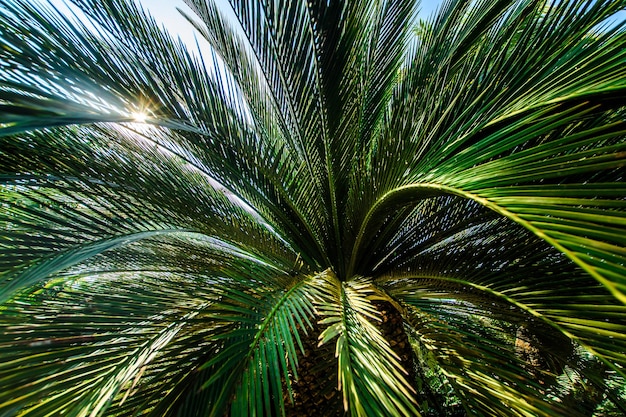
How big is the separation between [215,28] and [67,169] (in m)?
1.41

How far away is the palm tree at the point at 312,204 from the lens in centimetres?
106

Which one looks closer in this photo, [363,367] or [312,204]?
[363,367]

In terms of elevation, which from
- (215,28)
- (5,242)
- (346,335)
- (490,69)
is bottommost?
(346,335)

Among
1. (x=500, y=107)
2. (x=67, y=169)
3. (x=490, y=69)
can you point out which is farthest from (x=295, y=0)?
(x=67, y=169)

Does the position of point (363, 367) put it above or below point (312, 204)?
below

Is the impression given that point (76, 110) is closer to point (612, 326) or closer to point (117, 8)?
point (117, 8)

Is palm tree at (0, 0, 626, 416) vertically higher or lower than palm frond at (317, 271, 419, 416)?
higher

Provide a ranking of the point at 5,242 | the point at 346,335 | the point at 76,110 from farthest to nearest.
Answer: the point at 5,242, the point at 346,335, the point at 76,110

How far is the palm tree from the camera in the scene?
3.47ft

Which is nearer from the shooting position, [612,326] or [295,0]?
[612,326]

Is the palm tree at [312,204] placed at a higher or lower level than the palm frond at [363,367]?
higher

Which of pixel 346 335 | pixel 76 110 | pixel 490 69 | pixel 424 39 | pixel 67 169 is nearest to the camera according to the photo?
pixel 76 110

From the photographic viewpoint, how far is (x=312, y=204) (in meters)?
2.57

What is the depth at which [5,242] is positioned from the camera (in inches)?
53.6
